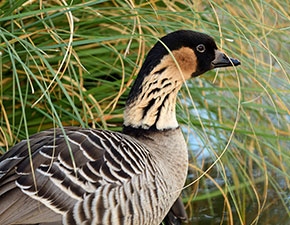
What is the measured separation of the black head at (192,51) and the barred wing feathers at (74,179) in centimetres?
51

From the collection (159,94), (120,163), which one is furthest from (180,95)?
A: (120,163)

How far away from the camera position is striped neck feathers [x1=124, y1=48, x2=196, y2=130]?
3600mm

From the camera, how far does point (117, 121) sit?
15.1 feet

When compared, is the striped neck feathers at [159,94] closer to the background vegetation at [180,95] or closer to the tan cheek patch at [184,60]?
the tan cheek patch at [184,60]

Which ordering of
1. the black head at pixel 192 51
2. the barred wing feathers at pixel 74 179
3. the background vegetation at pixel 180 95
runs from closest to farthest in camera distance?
the barred wing feathers at pixel 74 179 → the black head at pixel 192 51 → the background vegetation at pixel 180 95

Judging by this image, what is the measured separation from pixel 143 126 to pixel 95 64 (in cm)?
91

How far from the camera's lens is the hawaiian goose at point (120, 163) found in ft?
10.3

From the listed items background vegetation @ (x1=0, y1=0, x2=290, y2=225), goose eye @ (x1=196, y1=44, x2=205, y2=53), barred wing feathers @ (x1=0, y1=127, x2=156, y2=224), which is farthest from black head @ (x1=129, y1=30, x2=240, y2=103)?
barred wing feathers @ (x1=0, y1=127, x2=156, y2=224)

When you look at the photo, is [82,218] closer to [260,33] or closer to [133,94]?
[133,94]

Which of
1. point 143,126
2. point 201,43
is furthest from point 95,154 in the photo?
point 201,43

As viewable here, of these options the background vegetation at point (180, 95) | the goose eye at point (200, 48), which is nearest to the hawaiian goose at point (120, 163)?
the goose eye at point (200, 48)

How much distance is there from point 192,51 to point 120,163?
2.72ft

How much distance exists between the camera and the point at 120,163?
331 cm

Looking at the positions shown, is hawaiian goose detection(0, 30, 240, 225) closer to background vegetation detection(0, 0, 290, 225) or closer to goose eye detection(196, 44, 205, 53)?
goose eye detection(196, 44, 205, 53)
